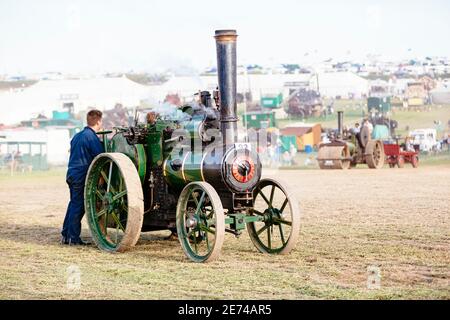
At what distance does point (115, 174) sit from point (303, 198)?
6.42 metres

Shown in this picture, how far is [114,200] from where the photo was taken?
350 inches

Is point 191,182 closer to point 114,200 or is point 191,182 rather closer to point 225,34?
point 114,200

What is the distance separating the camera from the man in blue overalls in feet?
30.9

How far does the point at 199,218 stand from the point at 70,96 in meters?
47.7

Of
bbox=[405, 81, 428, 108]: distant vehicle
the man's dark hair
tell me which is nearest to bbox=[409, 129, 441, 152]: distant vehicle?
bbox=[405, 81, 428, 108]: distant vehicle

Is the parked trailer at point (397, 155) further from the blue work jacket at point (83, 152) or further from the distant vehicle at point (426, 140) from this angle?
the blue work jacket at point (83, 152)

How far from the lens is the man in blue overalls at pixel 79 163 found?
9.42 metres

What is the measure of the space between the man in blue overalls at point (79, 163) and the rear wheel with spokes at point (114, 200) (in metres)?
0.27

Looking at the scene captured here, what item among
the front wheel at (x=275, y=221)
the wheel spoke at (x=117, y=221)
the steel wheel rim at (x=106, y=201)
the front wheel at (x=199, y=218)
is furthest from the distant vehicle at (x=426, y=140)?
the front wheel at (x=199, y=218)

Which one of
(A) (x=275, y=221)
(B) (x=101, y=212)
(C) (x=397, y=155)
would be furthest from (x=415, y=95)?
(A) (x=275, y=221)

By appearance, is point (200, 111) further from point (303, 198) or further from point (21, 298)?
point (303, 198)

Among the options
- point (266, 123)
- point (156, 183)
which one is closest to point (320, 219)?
point (156, 183)

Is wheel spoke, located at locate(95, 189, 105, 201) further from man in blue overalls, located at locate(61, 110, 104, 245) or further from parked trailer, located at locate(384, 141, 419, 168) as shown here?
parked trailer, located at locate(384, 141, 419, 168)
